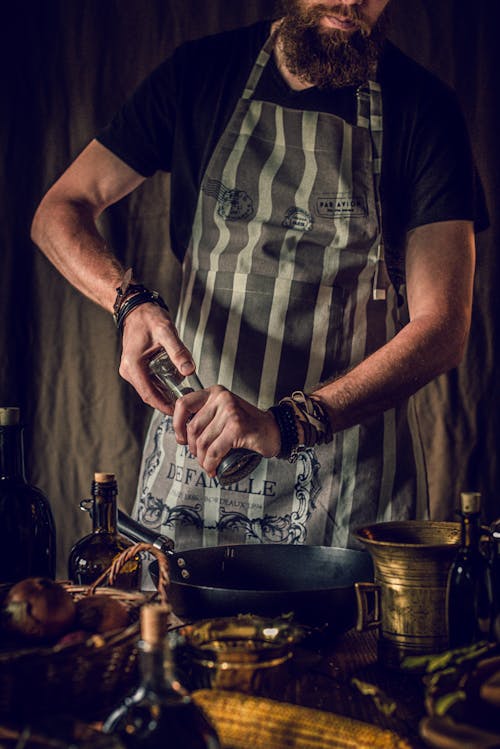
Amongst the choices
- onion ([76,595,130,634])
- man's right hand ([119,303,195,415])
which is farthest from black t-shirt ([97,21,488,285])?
onion ([76,595,130,634])

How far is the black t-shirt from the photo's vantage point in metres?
1.76

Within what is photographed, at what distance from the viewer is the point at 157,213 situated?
2523mm

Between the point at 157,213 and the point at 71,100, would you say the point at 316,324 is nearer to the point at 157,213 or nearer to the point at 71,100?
the point at 157,213

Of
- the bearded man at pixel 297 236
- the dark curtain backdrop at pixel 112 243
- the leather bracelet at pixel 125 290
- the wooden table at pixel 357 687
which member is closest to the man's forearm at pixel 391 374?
the bearded man at pixel 297 236

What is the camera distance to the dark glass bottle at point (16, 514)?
117 cm

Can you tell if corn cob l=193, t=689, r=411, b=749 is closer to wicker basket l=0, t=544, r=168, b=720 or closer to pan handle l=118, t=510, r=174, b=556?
wicker basket l=0, t=544, r=168, b=720

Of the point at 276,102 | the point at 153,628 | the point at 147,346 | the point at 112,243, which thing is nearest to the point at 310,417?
the point at 147,346

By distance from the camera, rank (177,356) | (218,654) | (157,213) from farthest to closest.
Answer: (157,213) < (177,356) < (218,654)

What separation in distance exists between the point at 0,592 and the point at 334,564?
47cm

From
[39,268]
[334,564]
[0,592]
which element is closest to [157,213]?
[39,268]

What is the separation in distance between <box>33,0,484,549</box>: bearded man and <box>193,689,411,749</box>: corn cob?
915 mm

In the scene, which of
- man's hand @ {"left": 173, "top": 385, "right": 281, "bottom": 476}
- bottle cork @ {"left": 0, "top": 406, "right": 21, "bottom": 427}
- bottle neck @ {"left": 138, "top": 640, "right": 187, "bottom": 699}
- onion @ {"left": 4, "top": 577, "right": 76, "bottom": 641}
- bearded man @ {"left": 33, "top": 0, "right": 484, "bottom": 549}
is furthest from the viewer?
bearded man @ {"left": 33, "top": 0, "right": 484, "bottom": 549}

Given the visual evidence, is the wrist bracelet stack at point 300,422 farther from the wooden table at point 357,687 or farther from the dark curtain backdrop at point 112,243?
the dark curtain backdrop at point 112,243

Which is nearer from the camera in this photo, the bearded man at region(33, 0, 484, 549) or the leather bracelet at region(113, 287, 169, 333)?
the leather bracelet at region(113, 287, 169, 333)
